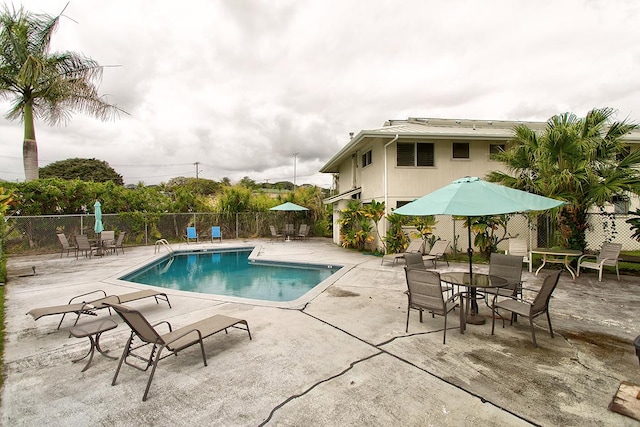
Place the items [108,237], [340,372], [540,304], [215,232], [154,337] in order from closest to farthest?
[154,337]
[340,372]
[540,304]
[108,237]
[215,232]

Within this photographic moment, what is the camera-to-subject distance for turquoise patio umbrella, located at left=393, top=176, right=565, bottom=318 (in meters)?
4.11

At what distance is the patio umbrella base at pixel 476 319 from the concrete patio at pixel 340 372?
9cm

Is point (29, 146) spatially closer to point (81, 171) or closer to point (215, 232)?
point (215, 232)

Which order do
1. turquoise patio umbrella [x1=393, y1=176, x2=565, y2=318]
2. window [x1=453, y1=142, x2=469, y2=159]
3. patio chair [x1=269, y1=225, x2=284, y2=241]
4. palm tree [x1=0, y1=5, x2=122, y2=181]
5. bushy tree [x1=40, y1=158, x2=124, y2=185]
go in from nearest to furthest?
turquoise patio umbrella [x1=393, y1=176, x2=565, y2=318] → window [x1=453, y1=142, x2=469, y2=159] → palm tree [x1=0, y1=5, x2=122, y2=181] → patio chair [x1=269, y1=225, x2=284, y2=241] → bushy tree [x1=40, y1=158, x2=124, y2=185]

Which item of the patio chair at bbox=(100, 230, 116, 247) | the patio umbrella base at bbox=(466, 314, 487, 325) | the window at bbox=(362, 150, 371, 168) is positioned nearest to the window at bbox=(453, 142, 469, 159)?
the window at bbox=(362, 150, 371, 168)

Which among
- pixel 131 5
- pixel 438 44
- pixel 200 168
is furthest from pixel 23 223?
pixel 200 168

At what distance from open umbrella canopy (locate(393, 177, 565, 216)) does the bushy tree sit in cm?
5111

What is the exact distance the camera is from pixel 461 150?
42.3 ft

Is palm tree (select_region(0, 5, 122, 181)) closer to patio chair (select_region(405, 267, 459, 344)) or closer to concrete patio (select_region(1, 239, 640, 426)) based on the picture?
concrete patio (select_region(1, 239, 640, 426))

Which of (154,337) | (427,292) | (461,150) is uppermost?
(461,150)

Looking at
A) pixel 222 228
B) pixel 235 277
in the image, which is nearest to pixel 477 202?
pixel 235 277

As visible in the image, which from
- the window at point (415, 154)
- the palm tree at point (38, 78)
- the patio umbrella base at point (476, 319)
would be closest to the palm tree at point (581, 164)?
the window at point (415, 154)

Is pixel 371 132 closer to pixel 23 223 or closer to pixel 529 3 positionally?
pixel 529 3

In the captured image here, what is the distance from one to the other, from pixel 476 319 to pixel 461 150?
386 inches
